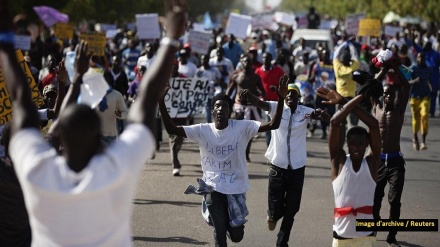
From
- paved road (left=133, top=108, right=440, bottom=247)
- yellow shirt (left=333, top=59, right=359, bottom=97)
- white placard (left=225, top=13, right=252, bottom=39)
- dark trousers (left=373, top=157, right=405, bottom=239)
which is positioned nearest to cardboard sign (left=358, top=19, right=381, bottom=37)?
white placard (left=225, top=13, right=252, bottom=39)

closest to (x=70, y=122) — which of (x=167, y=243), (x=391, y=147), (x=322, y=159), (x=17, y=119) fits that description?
(x=17, y=119)

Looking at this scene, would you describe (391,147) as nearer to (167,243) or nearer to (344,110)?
(167,243)

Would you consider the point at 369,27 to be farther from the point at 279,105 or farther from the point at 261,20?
the point at 279,105

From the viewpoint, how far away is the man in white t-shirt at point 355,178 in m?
6.30

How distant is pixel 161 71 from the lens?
12.9ft

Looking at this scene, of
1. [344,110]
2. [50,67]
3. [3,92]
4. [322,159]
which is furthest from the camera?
[322,159]

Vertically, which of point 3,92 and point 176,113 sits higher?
point 3,92

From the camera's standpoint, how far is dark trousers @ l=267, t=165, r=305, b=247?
9117mm

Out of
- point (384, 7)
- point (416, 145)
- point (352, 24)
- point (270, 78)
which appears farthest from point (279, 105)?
point (384, 7)

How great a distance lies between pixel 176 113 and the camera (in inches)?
597

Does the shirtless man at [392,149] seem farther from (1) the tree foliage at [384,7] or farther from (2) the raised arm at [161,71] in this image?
(1) the tree foliage at [384,7]

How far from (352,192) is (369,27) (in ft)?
75.2

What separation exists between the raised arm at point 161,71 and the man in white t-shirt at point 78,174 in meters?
0.02

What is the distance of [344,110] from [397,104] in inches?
159
